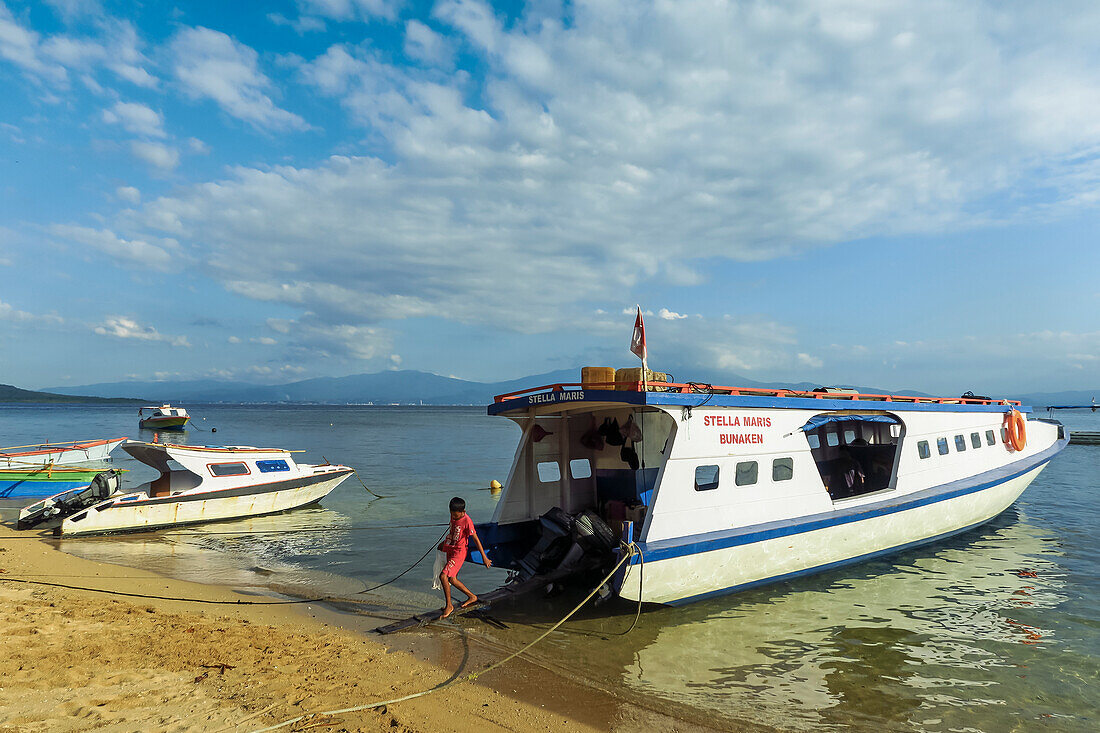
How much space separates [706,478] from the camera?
10586mm

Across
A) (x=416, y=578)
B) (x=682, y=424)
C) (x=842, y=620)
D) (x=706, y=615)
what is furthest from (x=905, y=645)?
(x=416, y=578)

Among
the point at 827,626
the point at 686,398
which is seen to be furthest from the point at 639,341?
the point at 827,626

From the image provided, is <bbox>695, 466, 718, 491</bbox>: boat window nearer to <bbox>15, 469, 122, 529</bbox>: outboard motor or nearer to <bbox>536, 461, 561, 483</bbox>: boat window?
<bbox>536, 461, 561, 483</bbox>: boat window

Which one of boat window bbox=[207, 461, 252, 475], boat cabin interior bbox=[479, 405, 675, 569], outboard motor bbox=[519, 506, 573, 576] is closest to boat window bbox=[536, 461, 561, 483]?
boat cabin interior bbox=[479, 405, 675, 569]

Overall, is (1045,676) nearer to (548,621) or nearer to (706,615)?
(706,615)

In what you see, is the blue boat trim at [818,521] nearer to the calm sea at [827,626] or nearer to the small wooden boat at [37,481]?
the calm sea at [827,626]

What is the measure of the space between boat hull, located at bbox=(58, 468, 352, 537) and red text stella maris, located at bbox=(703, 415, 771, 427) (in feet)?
50.7

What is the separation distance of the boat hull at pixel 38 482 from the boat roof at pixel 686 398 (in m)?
20.4

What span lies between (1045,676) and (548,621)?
7133 millimetres

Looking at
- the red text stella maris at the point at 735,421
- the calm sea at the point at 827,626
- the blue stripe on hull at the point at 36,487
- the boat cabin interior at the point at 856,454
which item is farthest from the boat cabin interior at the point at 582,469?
the blue stripe on hull at the point at 36,487

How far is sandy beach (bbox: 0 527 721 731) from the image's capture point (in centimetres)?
635

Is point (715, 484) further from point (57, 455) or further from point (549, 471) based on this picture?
point (57, 455)

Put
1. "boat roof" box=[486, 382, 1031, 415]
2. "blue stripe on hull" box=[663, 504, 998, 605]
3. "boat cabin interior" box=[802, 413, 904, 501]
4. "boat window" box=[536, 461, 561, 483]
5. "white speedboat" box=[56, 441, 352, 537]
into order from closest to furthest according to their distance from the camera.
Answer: "boat roof" box=[486, 382, 1031, 415] < "blue stripe on hull" box=[663, 504, 998, 605] < "boat window" box=[536, 461, 561, 483] < "boat cabin interior" box=[802, 413, 904, 501] < "white speedboat" box=[56, 441, 352, 537]

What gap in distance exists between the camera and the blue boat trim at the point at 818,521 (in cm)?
971
